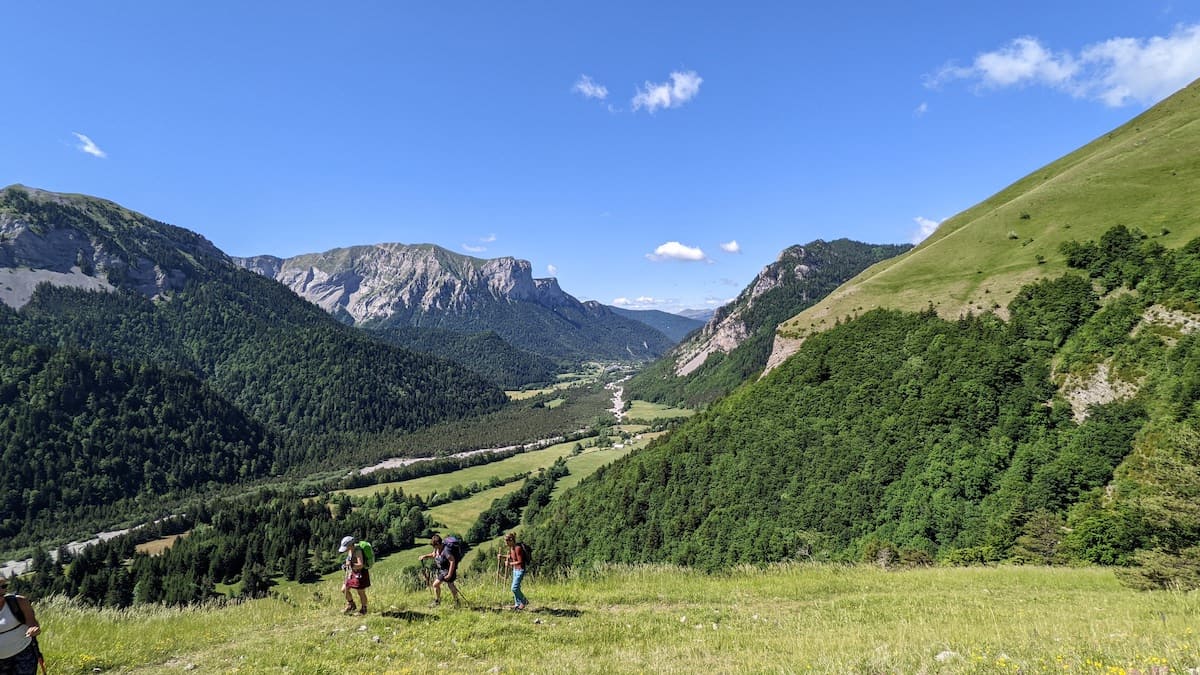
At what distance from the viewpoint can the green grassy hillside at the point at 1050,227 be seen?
7406 centimetres

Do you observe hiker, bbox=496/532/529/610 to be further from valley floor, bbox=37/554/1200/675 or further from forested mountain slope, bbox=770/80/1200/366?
forested mountain slope, bbox=770/80/1200/366

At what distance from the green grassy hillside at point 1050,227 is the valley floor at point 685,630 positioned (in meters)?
73.7

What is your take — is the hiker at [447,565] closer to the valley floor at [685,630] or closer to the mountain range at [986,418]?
the valley floor at [685,630]

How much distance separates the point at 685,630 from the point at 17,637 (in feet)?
49.9

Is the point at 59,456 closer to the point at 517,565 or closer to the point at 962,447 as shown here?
the point at 517,565

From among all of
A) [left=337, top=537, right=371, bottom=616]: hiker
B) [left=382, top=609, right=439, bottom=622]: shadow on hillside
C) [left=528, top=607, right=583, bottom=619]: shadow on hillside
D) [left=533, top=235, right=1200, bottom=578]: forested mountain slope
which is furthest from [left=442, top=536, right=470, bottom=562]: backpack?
[left=533, top=235, right=1200, bottom=578]: forested mountain slope

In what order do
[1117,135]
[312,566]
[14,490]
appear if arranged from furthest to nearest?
[14,490] < [1117,135] < [312,566]

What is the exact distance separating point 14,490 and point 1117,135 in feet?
1171

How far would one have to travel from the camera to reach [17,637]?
28.9ft

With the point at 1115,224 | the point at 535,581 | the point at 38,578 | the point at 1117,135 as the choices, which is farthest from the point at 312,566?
the point at 1117,135

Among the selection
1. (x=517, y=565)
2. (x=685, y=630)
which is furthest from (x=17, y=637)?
(x=685, y=630)

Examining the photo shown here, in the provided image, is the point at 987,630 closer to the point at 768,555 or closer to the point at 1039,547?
the point at 1039,547

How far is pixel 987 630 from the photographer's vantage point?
42.4ft

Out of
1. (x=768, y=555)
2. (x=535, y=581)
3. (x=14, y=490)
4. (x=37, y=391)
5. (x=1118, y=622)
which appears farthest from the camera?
(x=37, y=391)
